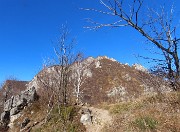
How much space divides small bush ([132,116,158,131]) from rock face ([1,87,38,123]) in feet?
44.8

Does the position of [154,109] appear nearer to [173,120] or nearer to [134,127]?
[134,127]

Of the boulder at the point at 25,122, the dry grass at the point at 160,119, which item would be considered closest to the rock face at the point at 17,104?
the boulder at the point at 25,122

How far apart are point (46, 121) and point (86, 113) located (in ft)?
8.26

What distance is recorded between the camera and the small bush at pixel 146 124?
334 inches

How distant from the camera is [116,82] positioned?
75938 millimetres

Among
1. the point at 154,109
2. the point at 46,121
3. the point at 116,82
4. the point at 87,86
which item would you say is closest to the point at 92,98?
the point at 87,86

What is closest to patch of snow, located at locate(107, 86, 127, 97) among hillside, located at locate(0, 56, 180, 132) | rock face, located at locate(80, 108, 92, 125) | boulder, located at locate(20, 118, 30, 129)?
hillside, located at locate(0, 56, 180, 132)

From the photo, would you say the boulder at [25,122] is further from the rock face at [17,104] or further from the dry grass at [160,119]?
the dry grass at [160,119]

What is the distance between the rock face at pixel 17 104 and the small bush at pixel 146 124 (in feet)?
44.8

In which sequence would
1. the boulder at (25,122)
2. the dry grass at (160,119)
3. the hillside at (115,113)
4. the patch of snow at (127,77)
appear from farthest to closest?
the patch of snow at (127,77), the boulder at (25,122), the hillside at (115,113), the dry grass at (160,119)

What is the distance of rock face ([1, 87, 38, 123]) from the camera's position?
20.8m

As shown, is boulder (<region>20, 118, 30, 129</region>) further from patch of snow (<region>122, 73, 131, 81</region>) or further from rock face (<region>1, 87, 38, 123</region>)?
patch of snow (<region>122, 73, 131, 81</region>)

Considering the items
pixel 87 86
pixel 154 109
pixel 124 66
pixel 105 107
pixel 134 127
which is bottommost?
pixel 134 127

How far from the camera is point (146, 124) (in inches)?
347
